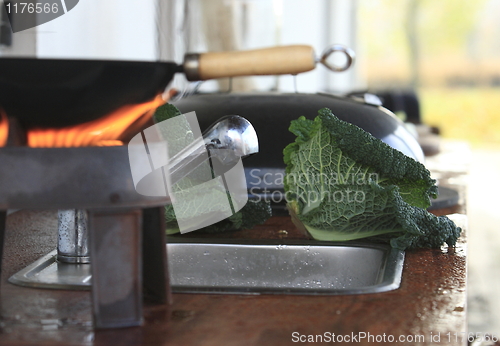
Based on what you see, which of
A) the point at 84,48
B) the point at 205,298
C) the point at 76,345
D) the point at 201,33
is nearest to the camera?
the point at 76,345

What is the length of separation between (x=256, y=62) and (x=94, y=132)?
1.99 ft

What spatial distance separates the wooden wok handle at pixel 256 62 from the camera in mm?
1104

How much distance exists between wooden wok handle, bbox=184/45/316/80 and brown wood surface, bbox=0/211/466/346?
537 mm

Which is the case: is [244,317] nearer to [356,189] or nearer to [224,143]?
[224,143]

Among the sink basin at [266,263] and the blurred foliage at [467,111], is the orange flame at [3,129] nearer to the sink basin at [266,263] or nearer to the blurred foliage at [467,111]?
the sink basin at [266,263]

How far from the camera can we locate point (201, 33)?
2.30 metres

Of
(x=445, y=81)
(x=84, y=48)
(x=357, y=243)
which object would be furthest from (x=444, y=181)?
(x=445, y=81)

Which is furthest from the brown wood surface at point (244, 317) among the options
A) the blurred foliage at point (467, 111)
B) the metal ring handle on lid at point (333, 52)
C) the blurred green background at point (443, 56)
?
the blurred foliage at point (467, 111)

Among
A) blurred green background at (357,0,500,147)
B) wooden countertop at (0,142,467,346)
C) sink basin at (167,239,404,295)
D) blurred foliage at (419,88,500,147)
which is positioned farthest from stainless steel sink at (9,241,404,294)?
blurred foliage at (419,88,500,147)

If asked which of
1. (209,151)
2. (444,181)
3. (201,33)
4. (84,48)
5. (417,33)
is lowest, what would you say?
(444,181)

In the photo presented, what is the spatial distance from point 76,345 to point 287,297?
0.80 ft

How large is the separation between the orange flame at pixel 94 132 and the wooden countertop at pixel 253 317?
7.0 inches

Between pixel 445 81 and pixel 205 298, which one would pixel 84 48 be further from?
pixel 445 81

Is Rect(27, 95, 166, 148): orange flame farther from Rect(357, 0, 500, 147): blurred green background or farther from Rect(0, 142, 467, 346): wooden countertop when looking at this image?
Rect(357, 0, 500, 147): blurred green background
